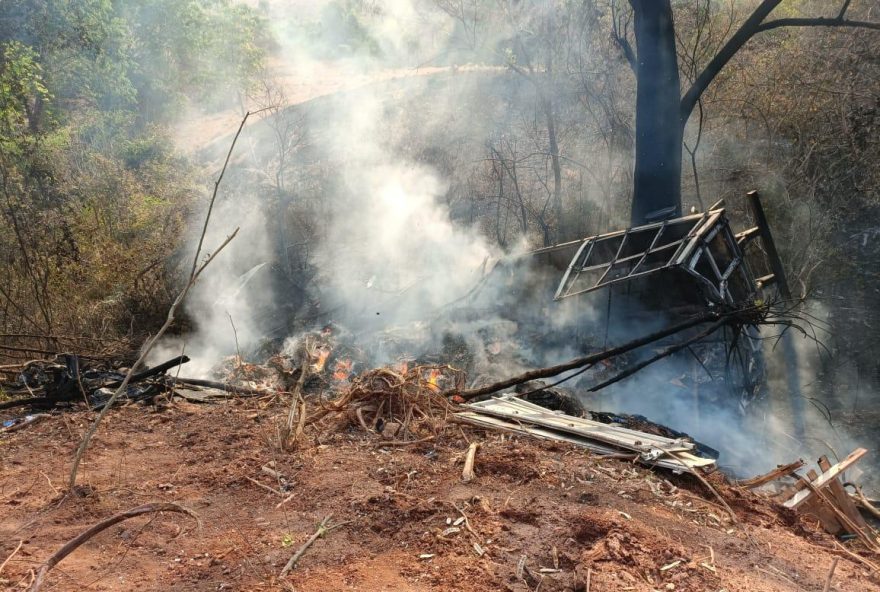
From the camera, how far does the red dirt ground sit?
2.79m

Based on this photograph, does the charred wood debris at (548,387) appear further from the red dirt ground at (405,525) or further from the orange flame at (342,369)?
the red dirt ground at (405,525)

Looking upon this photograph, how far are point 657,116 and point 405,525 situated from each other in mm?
8301

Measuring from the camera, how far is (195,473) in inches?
163

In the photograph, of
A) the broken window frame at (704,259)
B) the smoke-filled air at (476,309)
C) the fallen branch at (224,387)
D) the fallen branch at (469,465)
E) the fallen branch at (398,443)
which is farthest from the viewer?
the fallen branch at (224,387)

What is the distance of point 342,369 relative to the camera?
907 cm

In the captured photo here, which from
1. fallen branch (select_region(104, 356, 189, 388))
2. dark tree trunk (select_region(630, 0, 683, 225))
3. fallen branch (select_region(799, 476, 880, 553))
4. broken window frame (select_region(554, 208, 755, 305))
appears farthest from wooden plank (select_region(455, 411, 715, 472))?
dark tree trunk (select_region(630, 0, 683, 225))

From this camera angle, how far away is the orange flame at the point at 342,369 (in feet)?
29.1

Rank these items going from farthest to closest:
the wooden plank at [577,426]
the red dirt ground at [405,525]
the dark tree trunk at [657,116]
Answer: the dark tree trunk at [657,116]
the wooden plank at [577,426]
the red dirt ground at [405,525]

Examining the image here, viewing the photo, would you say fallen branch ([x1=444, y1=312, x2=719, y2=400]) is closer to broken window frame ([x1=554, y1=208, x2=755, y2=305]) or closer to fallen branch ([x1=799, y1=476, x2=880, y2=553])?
broken window frame ([x1=554, y1=208, x2=755, y2=305])

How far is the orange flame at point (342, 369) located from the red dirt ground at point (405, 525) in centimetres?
410

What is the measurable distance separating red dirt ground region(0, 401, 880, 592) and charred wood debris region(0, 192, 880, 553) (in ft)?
1.09

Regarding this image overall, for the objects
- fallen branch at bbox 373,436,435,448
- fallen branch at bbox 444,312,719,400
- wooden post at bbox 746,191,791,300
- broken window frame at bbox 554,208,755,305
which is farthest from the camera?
wooden post at bbox 746,191,791,300

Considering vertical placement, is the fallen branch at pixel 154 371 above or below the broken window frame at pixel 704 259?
below

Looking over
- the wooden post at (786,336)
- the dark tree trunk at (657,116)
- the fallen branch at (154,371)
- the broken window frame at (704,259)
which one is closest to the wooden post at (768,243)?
the wooden post at (786,336)
